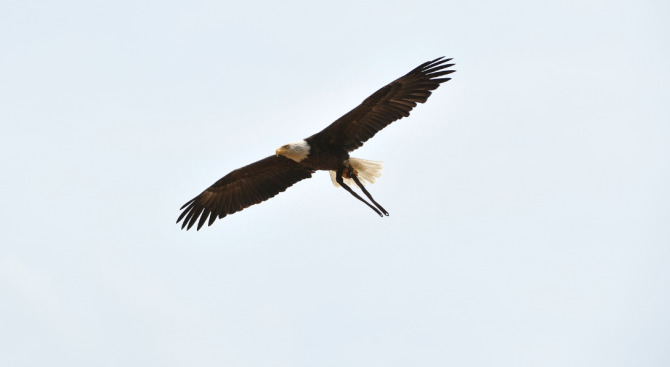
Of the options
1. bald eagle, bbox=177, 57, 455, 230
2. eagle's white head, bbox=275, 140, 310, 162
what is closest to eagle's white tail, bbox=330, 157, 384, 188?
bald eagle, bbox=177, 57, 455, 230

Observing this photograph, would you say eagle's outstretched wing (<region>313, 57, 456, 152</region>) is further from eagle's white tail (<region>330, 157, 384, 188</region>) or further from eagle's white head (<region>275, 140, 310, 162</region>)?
eagle's white tail (<region>330, 157, 384, 188</region>)

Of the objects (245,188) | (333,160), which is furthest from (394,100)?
(245,188)

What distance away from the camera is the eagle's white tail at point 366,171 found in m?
12.2

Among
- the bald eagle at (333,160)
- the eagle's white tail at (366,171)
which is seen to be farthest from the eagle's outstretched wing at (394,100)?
the eagle's white tail at (366,171)

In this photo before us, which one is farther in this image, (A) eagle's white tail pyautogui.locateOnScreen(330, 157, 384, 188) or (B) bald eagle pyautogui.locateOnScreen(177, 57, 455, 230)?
(A) eagle's white tail pyautogui.locateOnScreen(330, 157, 384, 188)

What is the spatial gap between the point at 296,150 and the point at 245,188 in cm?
167

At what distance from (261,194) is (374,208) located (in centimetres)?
221

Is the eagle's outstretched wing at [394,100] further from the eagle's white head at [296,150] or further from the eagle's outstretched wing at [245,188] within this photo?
the eagle's outstretched wing at [245,188]

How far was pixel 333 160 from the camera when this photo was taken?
1144 centimetres

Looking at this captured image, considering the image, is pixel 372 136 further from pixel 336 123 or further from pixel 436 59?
pixel 436 59

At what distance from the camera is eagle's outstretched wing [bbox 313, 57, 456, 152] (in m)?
11.0

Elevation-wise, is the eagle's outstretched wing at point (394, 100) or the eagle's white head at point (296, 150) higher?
the eagle's outstretched wing at point (394, 100)

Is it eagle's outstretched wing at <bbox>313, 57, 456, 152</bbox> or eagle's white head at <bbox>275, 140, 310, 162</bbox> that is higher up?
eagle's outstretched wing at <bbox>313, 57, 456, 152</bbox>

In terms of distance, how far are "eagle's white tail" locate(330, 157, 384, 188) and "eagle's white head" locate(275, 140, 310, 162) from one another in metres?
1.15
